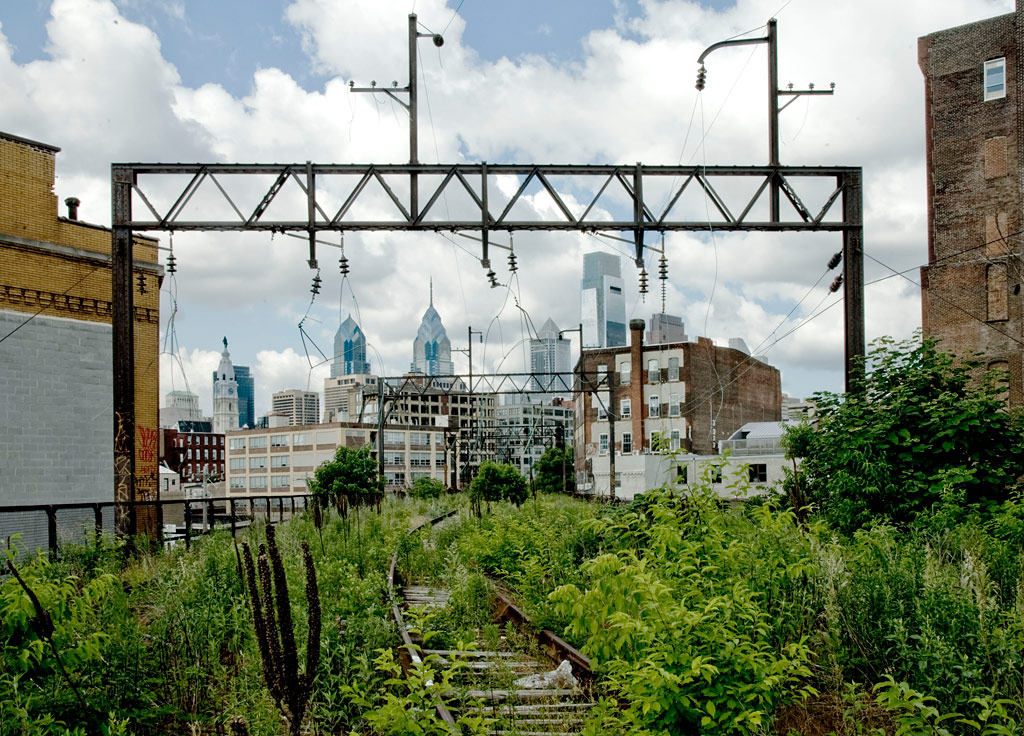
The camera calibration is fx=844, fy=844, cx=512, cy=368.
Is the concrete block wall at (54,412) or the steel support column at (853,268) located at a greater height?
the steel support column at (853,268)

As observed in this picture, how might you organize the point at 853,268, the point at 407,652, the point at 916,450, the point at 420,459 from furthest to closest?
the point at 420,459 < the point at 853,268 < the point at 916,450 < the point at 407,652

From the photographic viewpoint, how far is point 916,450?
12789 millimetres

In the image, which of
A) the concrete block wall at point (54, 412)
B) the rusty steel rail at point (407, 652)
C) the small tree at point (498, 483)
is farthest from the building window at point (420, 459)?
the rusty steel rail at point (407, 652)

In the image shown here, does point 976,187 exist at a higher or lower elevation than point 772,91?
higher

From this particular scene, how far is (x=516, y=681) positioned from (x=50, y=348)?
18.1 metres

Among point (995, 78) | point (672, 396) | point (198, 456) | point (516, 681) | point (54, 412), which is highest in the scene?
point (995, 78)

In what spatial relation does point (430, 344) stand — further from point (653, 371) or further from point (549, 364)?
point (653, 371)

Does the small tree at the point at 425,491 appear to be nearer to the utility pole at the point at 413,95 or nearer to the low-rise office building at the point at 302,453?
the utility pole at the point at 413,95

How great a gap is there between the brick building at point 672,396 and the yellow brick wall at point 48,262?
38035 millimetres

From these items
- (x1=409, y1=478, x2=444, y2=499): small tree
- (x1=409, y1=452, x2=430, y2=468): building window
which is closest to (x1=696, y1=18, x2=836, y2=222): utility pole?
(x1=409, y1=478, x2=444, y2=499): small tree

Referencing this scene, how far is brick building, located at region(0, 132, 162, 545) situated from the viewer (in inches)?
791

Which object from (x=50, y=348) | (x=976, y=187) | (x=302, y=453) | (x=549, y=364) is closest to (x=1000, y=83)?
(x=976, y=187)

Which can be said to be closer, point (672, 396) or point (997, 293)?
point (997, 293)

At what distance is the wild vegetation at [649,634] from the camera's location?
512 centimetres
